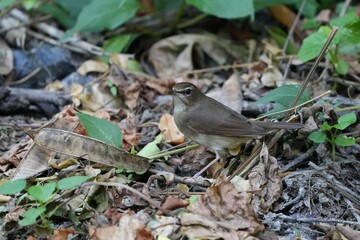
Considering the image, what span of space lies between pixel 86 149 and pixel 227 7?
92.5 inches

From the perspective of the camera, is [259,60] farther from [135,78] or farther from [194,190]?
[194,190]

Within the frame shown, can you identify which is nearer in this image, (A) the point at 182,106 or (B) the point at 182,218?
(B) the point at 182,218

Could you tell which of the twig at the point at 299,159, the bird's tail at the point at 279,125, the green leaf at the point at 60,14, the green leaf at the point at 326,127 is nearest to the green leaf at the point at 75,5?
the green leaf at the point at 60,14

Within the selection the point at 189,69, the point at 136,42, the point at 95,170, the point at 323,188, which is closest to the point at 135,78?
the point at 189,69

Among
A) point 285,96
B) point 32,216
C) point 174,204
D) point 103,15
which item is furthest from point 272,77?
point 32,216

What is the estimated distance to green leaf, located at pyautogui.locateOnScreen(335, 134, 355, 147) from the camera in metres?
4.23

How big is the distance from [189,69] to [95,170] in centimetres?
254

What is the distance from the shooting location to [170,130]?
512 centimetres

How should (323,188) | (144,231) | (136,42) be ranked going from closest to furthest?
(144,231), (323,188), (136,42)

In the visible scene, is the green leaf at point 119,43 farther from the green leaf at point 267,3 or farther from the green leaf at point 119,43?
the green leaf at point 267,3

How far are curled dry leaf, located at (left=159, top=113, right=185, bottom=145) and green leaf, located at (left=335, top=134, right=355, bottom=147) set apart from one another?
4.09 feet

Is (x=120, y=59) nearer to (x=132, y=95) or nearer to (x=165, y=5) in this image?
(x=132, y=95)

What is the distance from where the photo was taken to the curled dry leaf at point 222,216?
11.7 feet

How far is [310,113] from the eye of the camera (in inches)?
182
